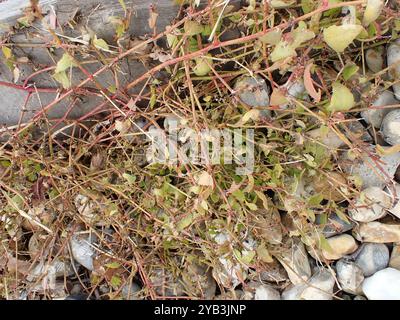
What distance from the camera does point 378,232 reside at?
1321 mm

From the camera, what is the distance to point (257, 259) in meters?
1.29

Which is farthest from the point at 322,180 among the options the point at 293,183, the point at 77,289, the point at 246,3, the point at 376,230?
the point at 77,289

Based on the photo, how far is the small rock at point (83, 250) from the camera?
146cm

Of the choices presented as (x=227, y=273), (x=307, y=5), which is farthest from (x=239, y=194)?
(x=307, y=5)

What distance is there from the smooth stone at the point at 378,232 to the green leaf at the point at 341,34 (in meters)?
0.58

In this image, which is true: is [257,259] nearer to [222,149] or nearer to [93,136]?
[222,149]

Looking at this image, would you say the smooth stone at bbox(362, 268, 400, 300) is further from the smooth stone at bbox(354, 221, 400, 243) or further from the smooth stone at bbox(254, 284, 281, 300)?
the smooth stone at bbox(254, 284, 281, 300)

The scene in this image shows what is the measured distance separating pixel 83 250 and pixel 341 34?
3.23ft

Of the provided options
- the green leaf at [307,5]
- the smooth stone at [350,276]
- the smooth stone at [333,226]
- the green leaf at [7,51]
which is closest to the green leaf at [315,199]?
the smooth stone at [333,226]

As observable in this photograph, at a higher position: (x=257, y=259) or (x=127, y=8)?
(x=127, y=8)

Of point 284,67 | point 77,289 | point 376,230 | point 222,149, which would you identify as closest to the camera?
point 284,67

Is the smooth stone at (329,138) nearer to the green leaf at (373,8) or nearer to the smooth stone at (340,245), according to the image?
the smooth stone at (340,245)

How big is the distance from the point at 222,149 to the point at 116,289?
21.3 inches
